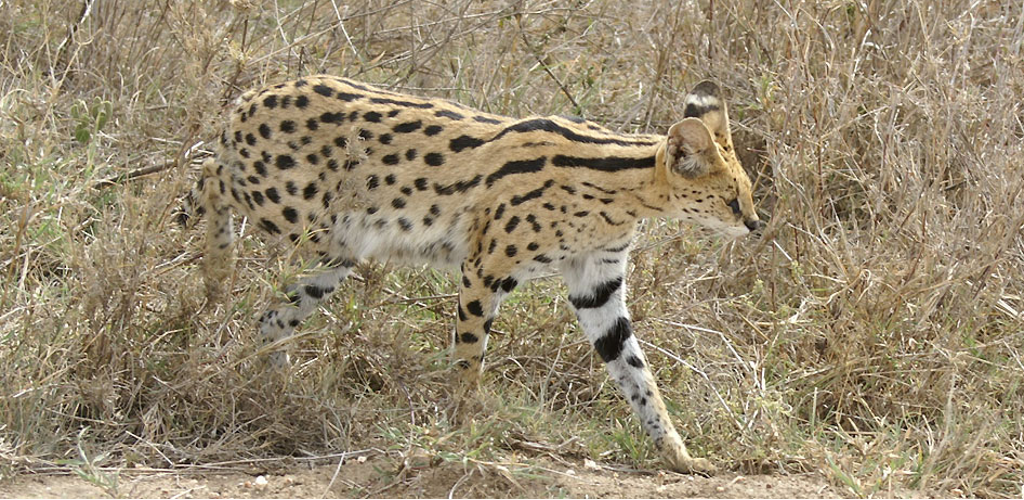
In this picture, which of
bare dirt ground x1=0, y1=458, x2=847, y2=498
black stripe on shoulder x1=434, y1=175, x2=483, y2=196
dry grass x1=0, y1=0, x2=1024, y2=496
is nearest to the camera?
bare dirt ground x1=0, y1=458, x2=847, y2=498

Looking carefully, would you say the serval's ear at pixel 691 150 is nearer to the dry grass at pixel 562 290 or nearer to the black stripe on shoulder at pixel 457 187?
the black stripe on shoulder at pixel 457 187

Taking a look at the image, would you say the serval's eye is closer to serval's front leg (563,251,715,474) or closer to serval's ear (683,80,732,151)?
serval's ear (683,80,732,151)

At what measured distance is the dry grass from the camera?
4.95m

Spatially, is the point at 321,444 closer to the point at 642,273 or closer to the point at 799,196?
the point at 642,273

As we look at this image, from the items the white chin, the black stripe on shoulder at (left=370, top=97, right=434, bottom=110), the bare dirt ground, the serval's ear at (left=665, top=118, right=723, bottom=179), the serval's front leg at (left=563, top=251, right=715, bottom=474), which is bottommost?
the bare dirt ground

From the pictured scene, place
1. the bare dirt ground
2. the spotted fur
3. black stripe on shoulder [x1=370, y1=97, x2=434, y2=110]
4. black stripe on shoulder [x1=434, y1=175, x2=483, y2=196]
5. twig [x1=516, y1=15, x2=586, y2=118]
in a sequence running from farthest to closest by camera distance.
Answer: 1. twig [x1=516, y1=15, x2=586, y2=118]
2. black stripe on shoulder [x1=370, y1=97, x2=434, y2=110]
3. black stripe on shoulder [x1=434, y1=175, x2=483, y2=196]
4. the spotted fur
5. the bare dirt ground

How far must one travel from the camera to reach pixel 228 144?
5480mm

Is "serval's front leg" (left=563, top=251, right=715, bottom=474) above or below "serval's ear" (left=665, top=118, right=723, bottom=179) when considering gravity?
below

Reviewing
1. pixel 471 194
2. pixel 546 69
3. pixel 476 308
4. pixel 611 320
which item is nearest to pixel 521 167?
pixel 471 194

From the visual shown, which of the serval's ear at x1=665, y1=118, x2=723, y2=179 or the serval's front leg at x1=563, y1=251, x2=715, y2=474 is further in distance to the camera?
the serval's front leg at x1=563, y1=251, x2=715, y2=474

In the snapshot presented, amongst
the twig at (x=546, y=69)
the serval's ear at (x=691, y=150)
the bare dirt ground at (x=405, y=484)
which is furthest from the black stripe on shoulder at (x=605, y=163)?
the twig at (x=546, y=69)

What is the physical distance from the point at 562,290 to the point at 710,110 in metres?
1.14

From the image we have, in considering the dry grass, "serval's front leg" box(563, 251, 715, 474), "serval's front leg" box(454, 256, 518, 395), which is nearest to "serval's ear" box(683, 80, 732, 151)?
"serval's front leg" box(563, 251, 715, 474)

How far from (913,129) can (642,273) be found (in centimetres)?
172
